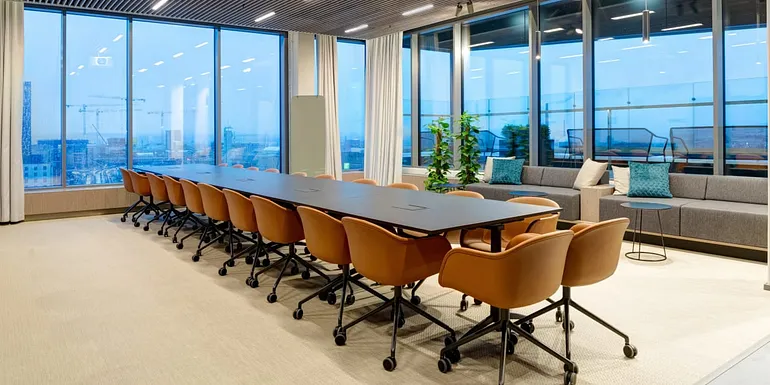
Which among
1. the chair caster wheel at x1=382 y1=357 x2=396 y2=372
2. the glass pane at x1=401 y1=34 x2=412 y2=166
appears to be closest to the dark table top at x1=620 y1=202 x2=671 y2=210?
the chair caster wheel at x1=382 y1=357 x2=396 y2=372

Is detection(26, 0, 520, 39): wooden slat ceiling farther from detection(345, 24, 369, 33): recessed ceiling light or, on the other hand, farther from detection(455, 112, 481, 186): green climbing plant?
detection(455, 112, 481, 186): green climbing plant

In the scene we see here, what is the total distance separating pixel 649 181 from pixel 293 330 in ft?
16.4

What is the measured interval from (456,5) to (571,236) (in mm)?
5972

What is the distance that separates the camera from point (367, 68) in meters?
11.9

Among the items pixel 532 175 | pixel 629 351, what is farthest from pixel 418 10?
pixel 629 351

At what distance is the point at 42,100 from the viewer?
29.1 ft

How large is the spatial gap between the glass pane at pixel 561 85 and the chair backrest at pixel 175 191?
5.42 meters

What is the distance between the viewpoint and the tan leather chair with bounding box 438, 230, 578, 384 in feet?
8.97

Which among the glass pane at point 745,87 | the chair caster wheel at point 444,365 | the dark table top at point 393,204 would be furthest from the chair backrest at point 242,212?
the glass pane at point 745,87

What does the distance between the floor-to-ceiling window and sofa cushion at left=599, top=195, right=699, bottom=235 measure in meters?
6.24

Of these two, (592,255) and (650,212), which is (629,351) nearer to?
(592,255)

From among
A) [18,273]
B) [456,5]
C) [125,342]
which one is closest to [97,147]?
[18,273]

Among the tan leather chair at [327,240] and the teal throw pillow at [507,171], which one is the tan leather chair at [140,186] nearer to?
the tan leather chair at [327,240]

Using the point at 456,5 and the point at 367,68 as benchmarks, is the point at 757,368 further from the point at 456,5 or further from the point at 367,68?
the point at 367,68
